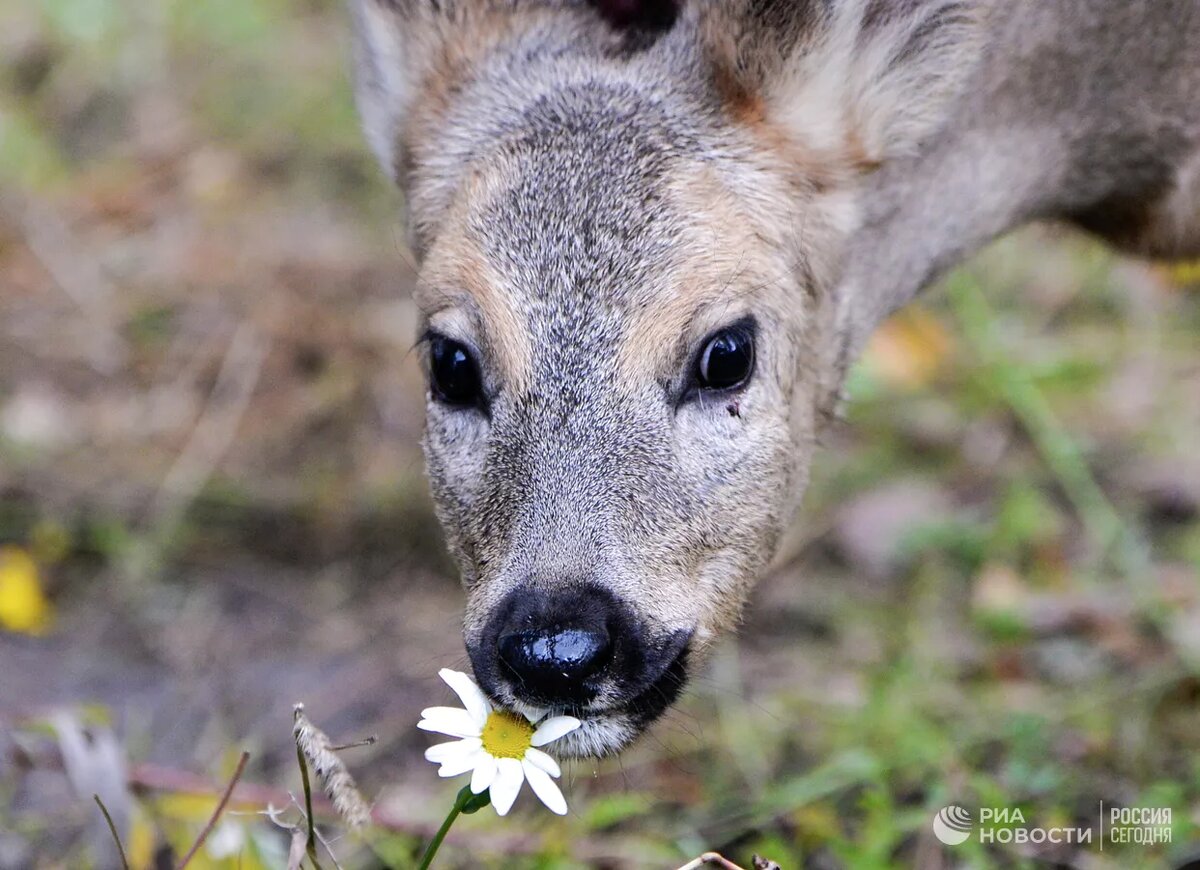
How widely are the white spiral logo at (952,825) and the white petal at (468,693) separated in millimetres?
1611

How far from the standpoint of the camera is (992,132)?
398 centimetres

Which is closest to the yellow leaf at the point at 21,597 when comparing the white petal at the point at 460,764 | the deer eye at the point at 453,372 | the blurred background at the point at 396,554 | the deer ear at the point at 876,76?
the blurred background at the point at 396,554

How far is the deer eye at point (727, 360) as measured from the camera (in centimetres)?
330

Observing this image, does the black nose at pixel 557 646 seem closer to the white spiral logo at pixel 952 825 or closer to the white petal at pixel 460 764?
the white petal at pixel 460 764

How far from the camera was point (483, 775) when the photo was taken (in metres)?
2.53

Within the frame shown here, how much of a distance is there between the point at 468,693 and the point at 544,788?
25 centimetres

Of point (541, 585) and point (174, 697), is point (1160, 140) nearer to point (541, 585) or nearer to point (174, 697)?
point (541, 585)

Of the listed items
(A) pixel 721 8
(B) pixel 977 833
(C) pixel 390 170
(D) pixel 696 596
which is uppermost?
(A) pixel 721 8

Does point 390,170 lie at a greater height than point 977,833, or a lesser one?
greater

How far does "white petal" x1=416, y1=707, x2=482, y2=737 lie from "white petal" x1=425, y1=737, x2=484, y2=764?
1 cm

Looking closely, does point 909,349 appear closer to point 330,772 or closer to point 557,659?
point 557,659

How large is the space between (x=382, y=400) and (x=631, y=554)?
330 centimetres

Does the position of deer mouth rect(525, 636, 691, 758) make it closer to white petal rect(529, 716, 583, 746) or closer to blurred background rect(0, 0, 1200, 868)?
white petal rect(529, 716, 583, 746)

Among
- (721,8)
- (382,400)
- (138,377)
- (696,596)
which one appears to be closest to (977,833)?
(696,596)
